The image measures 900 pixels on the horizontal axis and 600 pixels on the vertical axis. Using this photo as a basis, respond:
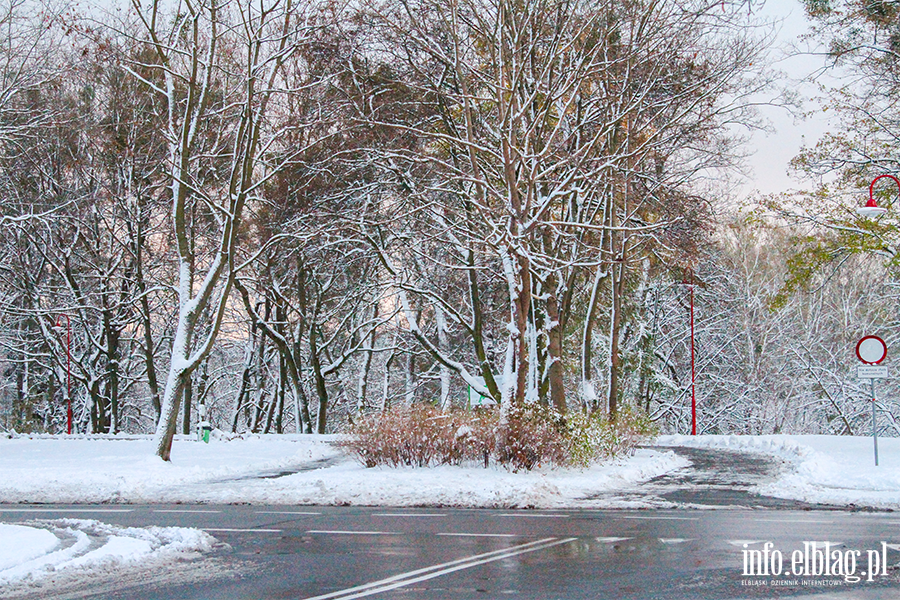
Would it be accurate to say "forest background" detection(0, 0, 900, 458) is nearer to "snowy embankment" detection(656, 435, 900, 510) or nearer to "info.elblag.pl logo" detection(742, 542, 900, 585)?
"snowy embankment" detection(656, 435, 900, 510)

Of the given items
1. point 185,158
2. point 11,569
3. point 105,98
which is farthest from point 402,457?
point 105,98

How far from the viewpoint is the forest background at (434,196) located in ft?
71.7

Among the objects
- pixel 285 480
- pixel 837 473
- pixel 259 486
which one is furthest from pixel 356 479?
pixel 837 473

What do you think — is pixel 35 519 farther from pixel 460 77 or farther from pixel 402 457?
pixel 460 77

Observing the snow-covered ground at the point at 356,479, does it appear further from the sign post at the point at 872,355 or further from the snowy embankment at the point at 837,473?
the sign post at the point at 872,355

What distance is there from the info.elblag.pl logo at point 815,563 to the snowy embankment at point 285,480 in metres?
5.28

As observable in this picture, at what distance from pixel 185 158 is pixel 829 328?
1544 inches

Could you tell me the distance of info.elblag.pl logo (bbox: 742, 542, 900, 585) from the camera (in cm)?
754

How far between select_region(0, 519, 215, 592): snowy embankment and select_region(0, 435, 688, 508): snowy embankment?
484cm

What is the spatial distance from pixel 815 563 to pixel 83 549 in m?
7.01

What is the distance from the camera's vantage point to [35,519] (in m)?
12.4

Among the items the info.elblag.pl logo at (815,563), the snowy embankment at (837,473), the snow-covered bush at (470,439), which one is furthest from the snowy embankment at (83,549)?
the snowy embankment at (837,473)

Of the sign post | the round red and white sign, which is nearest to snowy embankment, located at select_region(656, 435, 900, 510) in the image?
the sign post

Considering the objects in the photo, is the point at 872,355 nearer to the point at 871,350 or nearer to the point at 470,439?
the point at 871,350
